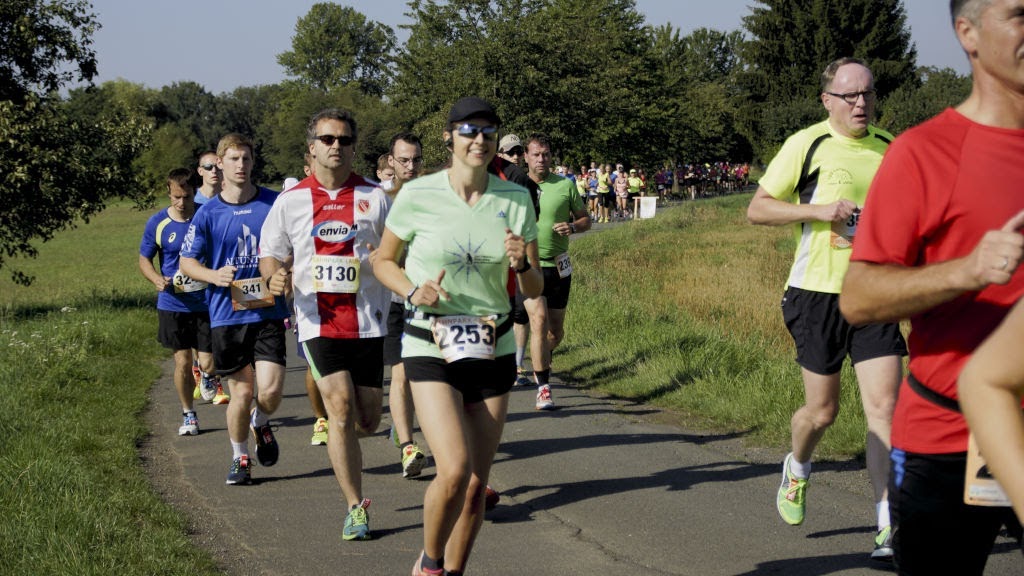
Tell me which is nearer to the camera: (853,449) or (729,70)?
(853,449)

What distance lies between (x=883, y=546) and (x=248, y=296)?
435 cm

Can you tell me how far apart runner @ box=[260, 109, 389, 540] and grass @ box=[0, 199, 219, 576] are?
47.9 inches

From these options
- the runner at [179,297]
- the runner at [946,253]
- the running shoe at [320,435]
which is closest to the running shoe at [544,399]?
the running shoe at [320,435]

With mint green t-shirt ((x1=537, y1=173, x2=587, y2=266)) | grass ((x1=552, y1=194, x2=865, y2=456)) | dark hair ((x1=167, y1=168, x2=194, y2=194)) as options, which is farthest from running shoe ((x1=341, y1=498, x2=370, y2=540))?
dark hair ((x1=167, y1=168, x2=194, y2=194))

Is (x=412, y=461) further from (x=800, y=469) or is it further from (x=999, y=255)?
(x=999, y=255)

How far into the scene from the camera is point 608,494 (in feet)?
23.7

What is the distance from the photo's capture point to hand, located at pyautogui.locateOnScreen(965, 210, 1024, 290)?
2.42 m

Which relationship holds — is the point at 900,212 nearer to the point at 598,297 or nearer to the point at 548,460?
the point at 548,460

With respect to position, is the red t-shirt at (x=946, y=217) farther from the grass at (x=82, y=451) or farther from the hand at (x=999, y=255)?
the grass at (x=82, y=451)

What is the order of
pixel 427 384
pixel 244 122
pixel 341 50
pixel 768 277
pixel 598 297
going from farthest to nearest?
1. pixel 244 122
2. pixel 341 50
3. pixel 768 277
4. pixel 598 297
5. pixel 427 384

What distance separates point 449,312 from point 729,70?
481 ft

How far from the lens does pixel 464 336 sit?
5043mm

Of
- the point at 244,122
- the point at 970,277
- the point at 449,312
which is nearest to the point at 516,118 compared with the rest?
the point at 449,312

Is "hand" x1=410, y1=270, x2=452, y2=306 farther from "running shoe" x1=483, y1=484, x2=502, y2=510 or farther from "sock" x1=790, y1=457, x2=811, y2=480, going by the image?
"running shoe" x1=483, y1=484, x2=502, y2=510
